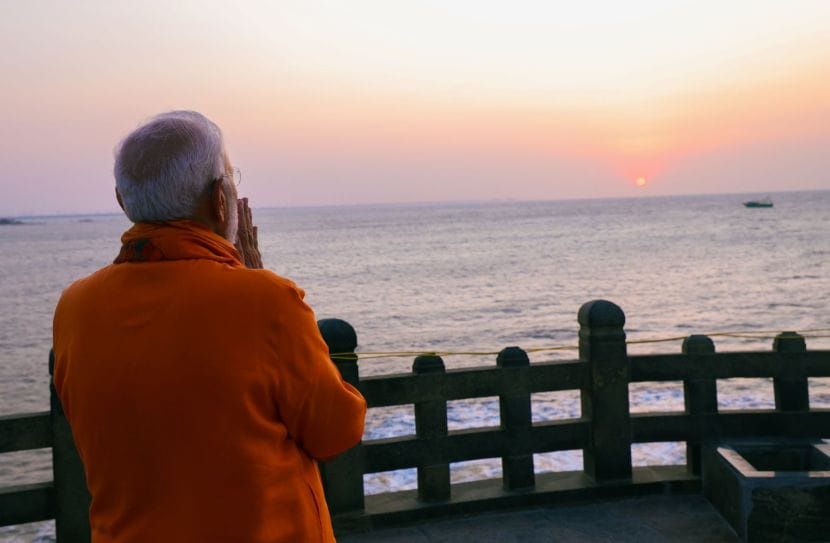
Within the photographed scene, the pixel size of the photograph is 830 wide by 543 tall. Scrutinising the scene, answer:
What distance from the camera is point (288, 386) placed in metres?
1.80

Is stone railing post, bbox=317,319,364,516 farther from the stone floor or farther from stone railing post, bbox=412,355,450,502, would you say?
stone railing post, bbox=412,355,450,502

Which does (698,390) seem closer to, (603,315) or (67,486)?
(603,315)

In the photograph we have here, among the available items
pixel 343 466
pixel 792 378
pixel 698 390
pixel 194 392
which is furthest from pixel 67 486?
pixel 792 378

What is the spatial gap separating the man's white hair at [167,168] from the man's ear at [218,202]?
0.8 inches

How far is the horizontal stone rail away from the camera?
5.37 m

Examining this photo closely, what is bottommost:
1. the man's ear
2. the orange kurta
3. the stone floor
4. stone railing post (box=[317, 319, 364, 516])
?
the stone floor

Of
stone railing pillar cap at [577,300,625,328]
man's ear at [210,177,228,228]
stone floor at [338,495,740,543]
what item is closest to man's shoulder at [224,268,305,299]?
man's ear at [210,177,228,228]

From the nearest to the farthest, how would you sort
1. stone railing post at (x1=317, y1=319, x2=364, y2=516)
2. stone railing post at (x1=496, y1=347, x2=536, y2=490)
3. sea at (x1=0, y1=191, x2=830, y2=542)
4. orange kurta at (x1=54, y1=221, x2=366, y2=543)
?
1. orange kurta at (x1=54, y1=221, x2=366, y2=543)
2. stone railing post at (x1=317, y1=319, x2=364, y2=516)
3. stone railing post at (x1=496, y1=347, x2=536, y2=490)
4. sea at (x1=0, y1=191, x2=830, y2=542)

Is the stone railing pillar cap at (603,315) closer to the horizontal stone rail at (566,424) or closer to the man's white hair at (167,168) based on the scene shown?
the horizontal stone rail at (566,424)

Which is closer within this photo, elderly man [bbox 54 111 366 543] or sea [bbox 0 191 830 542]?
elderly man [bbox 54 111 366 543]

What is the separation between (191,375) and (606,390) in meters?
4.47

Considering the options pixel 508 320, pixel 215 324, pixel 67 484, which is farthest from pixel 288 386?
pixel 508 320

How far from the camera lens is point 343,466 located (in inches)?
207

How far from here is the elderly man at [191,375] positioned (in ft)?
5.71
